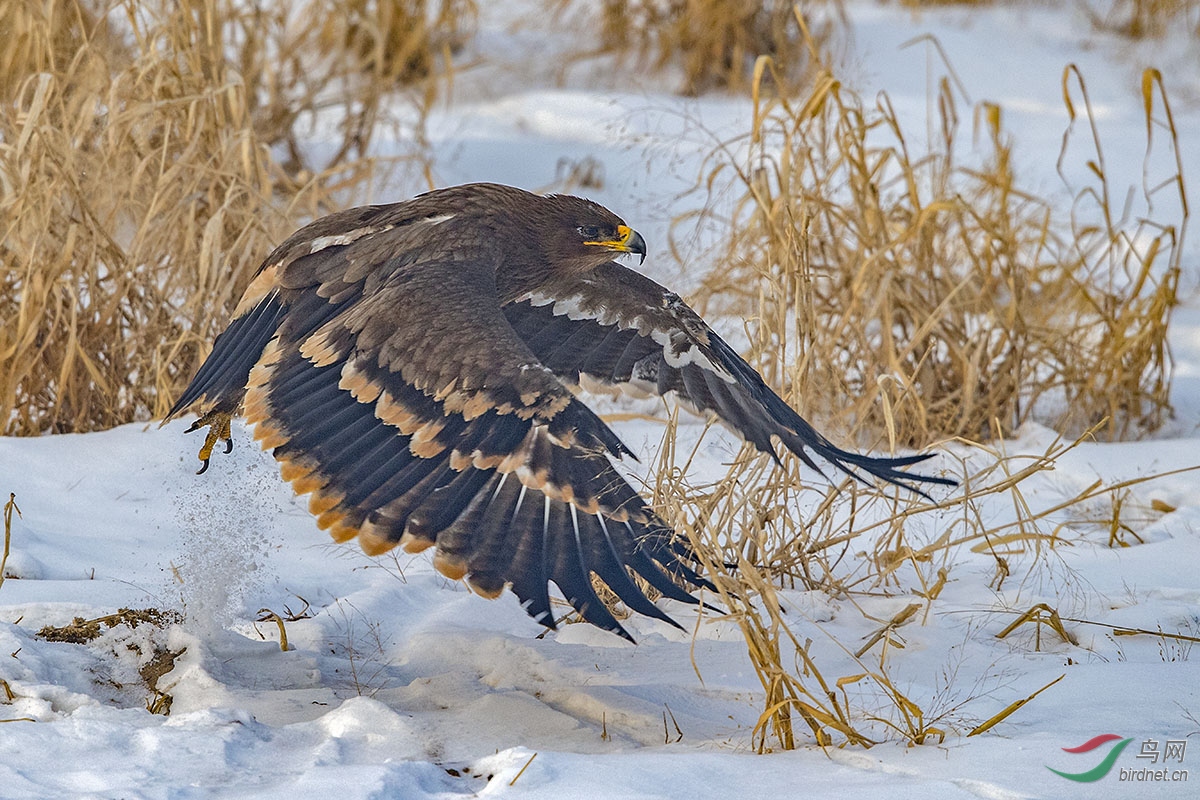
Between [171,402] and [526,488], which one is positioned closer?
[526,488]

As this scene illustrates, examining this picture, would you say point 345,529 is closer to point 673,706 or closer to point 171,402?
point 673,706

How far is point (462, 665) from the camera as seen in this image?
2.82 meters

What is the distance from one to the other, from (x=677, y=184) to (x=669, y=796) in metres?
4.98

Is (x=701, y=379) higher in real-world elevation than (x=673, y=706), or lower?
higher

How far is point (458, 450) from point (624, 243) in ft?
3.09

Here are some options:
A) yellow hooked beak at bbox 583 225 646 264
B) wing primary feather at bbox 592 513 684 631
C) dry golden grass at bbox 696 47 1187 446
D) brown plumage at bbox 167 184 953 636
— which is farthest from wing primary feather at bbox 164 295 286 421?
dry golden grass at bbox 696 47 1187 446

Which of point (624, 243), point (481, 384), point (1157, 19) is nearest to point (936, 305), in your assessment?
point (624, 243)

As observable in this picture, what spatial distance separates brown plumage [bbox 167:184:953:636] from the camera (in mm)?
2299

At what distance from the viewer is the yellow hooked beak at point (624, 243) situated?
3145 mm

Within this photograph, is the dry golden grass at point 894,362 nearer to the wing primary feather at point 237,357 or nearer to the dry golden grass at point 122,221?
the wing primary feather at point 237,357

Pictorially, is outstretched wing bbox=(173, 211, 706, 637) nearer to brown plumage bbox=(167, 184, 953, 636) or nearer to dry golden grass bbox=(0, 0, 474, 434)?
brown plumage bbox=(167, 184, 953, 636)

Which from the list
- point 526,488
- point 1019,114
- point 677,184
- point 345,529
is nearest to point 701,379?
point 526,488

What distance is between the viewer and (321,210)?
5.76 m

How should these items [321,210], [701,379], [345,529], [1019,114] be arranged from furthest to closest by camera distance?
[1019,114]
[321,210]
[701,379]
[345,529]
